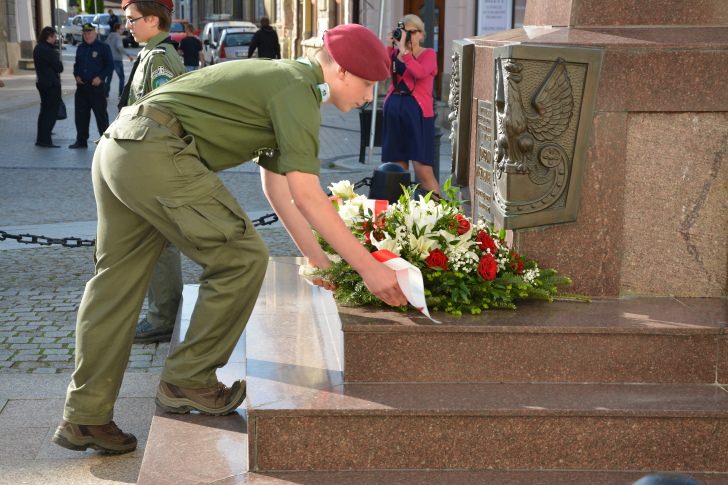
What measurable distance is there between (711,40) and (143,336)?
3262 mm

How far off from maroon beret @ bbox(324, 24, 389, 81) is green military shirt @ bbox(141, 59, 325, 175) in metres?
0.10

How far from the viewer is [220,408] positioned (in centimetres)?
432

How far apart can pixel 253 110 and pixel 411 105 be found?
6.61m

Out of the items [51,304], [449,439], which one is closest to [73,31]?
[51,304]

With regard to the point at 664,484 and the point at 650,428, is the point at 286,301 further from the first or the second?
the point at 664,484

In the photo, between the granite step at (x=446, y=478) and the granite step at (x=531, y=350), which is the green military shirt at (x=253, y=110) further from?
the granite step at (x=446, y=478)

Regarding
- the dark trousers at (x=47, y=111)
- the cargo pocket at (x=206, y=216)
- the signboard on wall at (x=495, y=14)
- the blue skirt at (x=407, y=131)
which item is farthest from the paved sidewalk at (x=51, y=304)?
the signboard on wall at (x=495, y=14)

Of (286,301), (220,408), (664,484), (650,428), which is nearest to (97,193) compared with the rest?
(220,408)

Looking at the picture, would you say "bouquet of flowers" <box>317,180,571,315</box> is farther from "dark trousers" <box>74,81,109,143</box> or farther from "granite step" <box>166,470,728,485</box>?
"dark trousers" <box>74,81,109,143</box>

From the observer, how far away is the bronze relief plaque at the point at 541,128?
4.56m

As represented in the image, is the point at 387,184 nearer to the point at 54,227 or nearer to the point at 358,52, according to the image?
the point at 358,52

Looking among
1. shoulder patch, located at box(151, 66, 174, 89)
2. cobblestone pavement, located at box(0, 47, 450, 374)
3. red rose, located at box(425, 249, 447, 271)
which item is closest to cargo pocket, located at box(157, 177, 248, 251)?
red rose, located at box(425, 249, 447, 271)

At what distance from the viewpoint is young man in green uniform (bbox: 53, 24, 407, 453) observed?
12.5ft

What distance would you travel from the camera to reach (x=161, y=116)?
13.1 feet
